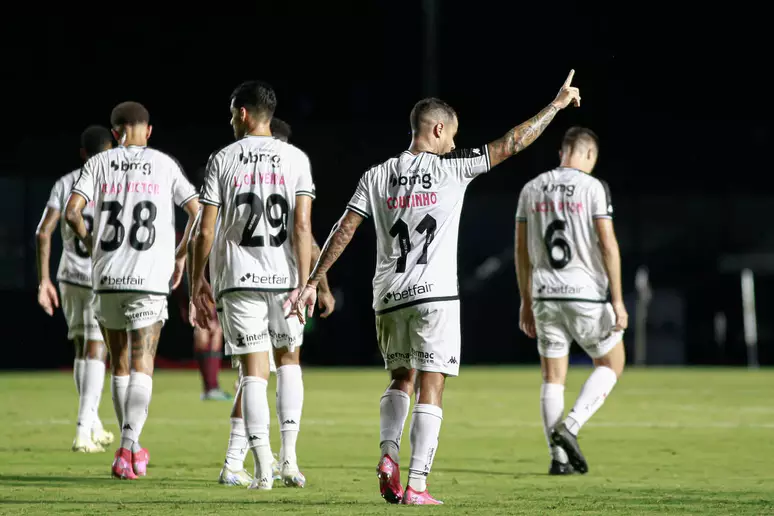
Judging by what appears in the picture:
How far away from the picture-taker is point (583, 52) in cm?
3050

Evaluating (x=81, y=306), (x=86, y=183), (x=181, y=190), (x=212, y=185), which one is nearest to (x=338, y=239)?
(x=212, y=185)

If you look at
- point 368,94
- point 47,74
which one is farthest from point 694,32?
point 47,74

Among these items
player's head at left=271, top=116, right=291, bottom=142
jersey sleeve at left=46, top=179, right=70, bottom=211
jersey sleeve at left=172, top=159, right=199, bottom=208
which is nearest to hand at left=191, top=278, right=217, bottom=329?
jersey sleeve at left=172, top=159, right=199, bottom=208

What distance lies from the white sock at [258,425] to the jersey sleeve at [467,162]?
1.59m

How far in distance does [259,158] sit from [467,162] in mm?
1288

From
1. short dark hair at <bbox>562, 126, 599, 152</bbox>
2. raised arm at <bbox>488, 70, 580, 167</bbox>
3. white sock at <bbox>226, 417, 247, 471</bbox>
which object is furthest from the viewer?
short dark hair at <bbox>562, 126, 599, 152</bbox>

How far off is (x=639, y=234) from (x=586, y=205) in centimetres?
2074

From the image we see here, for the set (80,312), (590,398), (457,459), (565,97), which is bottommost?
(457,459)

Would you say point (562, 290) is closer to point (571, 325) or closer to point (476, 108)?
point (571, 325)

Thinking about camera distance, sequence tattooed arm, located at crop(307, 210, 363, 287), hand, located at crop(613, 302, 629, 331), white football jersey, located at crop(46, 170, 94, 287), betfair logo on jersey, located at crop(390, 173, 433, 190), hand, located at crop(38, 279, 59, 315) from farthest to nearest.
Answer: white football jersey, located at crop(46, 170, 94, 287) < hand, located at crop(38, 279, 59, 315) < hand, located at crop(613, 302, 629, 331) < tattooed arm, located at crop(307, 210, 363, 287) < betfair logo on jersey, located at crop(390, 173, 433, 190)

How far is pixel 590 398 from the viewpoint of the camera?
9.04 m

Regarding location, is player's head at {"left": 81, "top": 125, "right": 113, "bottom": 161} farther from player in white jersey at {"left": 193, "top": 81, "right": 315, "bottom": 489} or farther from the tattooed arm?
the tattooed arm

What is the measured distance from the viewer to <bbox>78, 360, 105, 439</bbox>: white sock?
994cm

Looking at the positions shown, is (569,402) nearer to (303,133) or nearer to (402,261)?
(402,261)
